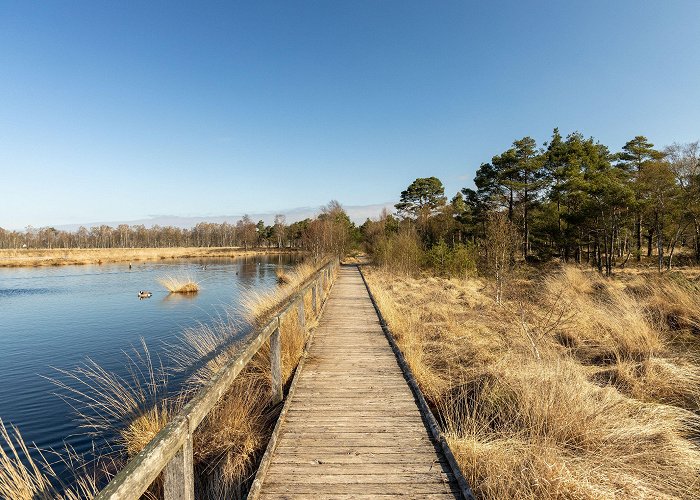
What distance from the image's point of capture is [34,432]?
6234 millimetres

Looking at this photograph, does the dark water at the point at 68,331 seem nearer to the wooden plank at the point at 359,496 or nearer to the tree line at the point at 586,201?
the wooden plank at the point at 359,496

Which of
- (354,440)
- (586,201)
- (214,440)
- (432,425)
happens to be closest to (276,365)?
(214,440)

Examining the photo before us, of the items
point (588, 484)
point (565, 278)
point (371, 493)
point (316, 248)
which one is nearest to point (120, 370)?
point (371, 493)

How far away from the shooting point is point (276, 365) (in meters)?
4.55

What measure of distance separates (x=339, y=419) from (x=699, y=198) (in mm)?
27686

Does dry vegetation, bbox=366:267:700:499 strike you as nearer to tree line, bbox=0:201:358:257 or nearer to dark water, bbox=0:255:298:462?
dark water, bbox=0:255:298:462

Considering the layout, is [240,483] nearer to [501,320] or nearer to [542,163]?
[501,320]

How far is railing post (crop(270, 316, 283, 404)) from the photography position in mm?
4523

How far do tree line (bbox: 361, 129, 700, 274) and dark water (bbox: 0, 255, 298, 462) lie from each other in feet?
44.2

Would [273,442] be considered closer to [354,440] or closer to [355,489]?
[354,440]

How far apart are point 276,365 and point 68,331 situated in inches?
500

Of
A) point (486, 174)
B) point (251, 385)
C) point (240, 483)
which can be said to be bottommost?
point (240, 483)

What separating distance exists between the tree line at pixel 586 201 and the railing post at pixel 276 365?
12539mm

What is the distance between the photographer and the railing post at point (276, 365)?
452 cm
